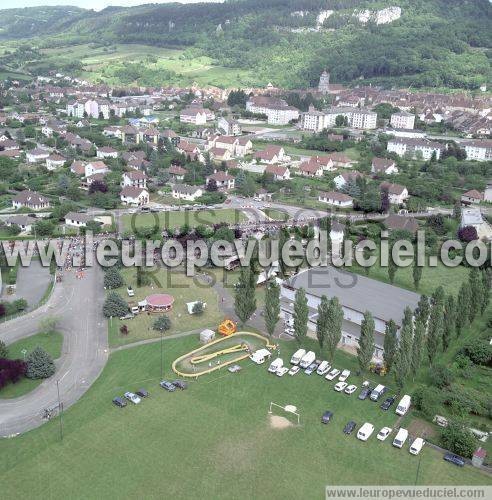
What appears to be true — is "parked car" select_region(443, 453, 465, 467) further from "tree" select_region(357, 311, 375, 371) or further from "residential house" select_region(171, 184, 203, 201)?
"residential house" select_region(171, 184, 203, 201)

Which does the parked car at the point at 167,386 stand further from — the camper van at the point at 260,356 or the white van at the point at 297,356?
the white van at the point at 297,356

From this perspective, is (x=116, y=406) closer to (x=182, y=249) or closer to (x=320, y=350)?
(x=320, y=350)

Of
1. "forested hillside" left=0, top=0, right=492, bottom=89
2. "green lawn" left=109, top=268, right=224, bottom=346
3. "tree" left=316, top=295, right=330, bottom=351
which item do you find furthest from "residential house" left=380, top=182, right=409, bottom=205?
"forested hillside" left=0, top=0, right=492, bottom=89

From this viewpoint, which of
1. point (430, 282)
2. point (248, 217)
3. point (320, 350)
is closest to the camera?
point (320, 350)

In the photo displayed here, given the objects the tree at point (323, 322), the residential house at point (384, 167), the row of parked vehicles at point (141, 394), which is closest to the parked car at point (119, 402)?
the row of parked vehicles at point (141, 394)

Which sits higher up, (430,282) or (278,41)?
(278,41)

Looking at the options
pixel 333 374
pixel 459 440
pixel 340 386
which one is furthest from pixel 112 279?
pixel 459 440

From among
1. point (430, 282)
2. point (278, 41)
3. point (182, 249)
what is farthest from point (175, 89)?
point (430, 282)
